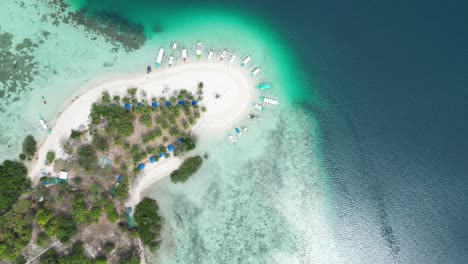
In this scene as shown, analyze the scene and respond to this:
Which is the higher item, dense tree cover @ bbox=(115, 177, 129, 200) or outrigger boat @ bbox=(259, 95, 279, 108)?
outrigger boat @ bbox=(259, 95, 279, 108)

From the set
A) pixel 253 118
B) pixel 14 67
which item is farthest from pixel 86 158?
pixel 253 118

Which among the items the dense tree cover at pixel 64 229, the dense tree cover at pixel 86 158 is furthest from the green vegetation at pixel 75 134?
the dense tree cover at pixel 64 229

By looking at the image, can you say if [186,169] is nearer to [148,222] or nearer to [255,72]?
[148,222]

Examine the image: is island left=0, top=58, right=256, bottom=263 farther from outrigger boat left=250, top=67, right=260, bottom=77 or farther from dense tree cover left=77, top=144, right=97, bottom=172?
outrigger boat left=250, top=67, right=260, bottom=77

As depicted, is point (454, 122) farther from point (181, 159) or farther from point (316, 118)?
point (181, 159)

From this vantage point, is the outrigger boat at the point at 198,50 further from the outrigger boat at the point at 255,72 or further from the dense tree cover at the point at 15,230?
the dense tree cover at the point at 15,230

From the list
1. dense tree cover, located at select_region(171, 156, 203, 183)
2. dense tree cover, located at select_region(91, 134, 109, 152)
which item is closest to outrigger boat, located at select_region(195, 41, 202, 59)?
dense tree cover, located at select_region(171, 156, 203, 183)
